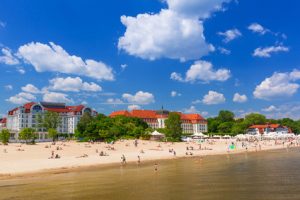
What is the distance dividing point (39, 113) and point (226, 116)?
98473 mm

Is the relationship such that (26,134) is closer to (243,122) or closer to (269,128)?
(243,122)

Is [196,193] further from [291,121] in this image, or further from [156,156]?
[291,121]

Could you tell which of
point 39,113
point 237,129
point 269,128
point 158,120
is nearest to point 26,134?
point 39,113

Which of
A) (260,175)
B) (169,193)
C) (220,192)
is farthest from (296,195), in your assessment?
(260,175)

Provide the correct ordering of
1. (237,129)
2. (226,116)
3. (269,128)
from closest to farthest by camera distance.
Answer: (237,129) < (269,128) < (226,116)

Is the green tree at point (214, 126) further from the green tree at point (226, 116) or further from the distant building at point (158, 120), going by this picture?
the distant building at point (158, 120)

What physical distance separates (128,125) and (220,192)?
270 feet

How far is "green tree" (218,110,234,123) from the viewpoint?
182500 millimetres

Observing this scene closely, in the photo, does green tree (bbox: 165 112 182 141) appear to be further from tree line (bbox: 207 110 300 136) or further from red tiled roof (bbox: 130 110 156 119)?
red tiled roof (bbox: 130 110 156 119)

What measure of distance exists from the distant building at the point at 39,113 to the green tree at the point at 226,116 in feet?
230

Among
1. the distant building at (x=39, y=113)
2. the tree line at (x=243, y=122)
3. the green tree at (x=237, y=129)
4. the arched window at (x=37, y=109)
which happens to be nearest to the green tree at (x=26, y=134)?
the distant building at (x=39, y=113)

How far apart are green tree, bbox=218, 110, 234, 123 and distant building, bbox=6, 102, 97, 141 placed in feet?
230

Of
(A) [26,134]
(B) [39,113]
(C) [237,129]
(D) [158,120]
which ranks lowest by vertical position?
(C) [237,129]

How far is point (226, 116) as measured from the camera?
182 meters
